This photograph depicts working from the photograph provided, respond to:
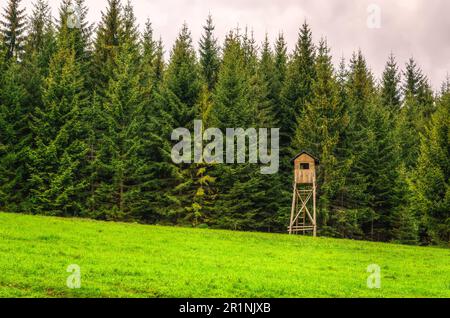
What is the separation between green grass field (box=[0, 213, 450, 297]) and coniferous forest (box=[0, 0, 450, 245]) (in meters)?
12.8

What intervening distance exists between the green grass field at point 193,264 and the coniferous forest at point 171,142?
506 inches

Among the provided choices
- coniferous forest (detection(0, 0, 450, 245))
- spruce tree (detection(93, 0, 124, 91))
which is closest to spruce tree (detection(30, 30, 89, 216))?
coniferous forest (detection(0, 0, 450, 245))

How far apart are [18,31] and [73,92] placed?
13410mm

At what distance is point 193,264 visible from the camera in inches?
710

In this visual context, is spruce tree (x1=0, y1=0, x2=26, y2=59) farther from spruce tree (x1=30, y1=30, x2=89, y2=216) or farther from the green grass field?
the green grass field

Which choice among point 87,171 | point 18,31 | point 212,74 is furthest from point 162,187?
point 18,31

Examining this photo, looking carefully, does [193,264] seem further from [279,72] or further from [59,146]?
[279,72]

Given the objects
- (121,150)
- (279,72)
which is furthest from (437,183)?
(121,150)

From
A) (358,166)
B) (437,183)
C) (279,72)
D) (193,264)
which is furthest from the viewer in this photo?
(279,72)

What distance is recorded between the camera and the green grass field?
44.2 ft

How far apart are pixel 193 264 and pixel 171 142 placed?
88.8 ft

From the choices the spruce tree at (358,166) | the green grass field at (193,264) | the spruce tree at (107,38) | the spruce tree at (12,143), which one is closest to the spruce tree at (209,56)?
the spruce tree at (107,38)
